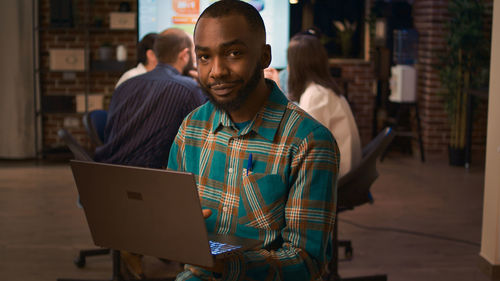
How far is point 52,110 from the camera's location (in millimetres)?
7352

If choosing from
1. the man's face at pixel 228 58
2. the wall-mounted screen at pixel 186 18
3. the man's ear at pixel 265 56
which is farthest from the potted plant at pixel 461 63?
the man's face at pixel 228 58

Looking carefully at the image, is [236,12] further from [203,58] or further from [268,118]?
[268,118]

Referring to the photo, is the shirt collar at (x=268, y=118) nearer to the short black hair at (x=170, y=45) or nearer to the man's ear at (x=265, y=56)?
the man's ear at (x=265, y=56)

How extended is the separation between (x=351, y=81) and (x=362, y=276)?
4886mm

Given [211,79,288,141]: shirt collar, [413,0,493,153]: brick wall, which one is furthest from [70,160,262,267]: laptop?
[413,0,493,153]: brick wall

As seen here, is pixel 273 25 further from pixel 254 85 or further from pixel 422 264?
pixel 254 85

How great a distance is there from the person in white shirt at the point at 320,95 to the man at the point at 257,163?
1701 millimetres

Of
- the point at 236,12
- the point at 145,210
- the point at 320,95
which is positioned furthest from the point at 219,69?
the point at 320,95

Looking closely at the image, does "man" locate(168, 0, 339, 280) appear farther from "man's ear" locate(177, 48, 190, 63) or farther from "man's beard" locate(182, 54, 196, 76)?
"man's beard" locate(182, 54, 196, 76)

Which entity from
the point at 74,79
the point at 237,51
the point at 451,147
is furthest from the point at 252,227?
the point at 74,79

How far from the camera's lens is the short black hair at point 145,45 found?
4.44 m

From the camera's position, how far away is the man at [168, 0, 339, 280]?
1.47m

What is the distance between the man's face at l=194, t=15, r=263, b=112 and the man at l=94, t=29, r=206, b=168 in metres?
1.73

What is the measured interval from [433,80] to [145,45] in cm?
420
